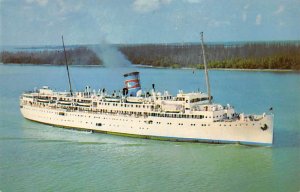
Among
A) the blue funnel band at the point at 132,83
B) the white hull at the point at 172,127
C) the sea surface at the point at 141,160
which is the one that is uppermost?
the blue funnel band at the point at 132,83

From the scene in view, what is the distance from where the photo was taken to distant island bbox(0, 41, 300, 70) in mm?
9742

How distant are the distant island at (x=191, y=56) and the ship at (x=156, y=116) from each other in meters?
1.34

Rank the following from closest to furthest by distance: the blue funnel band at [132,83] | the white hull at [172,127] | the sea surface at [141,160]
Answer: the sea surface at [141,160] < the white hull at [172,127] < the blue funnel band at [132,83]

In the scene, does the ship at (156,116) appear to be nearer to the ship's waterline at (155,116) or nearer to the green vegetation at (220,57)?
the ship's waterline at (155,116)

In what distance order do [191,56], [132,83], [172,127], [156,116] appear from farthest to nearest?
[191,56] → [132,83] → [156,116] → [172,127]

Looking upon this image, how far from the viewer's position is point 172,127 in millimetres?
7613

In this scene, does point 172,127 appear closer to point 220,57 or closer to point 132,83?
point 132,83

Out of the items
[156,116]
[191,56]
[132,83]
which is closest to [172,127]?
[156,116]

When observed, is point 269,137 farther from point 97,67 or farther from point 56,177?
point 97,67

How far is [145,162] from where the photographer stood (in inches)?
259

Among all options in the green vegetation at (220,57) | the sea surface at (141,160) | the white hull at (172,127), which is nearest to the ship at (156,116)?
the white hull at (172,127)

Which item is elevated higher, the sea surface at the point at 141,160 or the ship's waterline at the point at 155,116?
the ship's waterline at the point at 155,116

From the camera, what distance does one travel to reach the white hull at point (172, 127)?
721cm

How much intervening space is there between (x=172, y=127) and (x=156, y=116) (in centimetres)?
34
